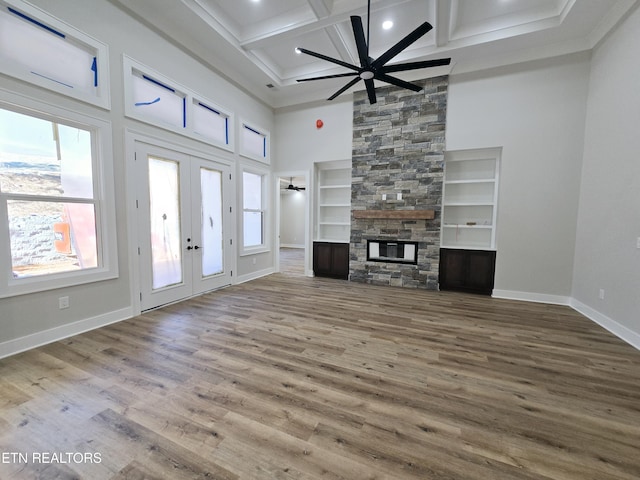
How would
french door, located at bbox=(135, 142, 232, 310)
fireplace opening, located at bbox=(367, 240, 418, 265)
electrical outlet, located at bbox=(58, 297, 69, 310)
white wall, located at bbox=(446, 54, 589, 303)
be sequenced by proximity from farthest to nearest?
fireplace opening, located at bbox=(367, 240, 418, 265)
white wall, located at bbox=(446, 54, 589, 303)
french door, located at bbox=(135, 142, 232, 310)
electrical outlet, located at bbox=(58, 297, 69, 310)

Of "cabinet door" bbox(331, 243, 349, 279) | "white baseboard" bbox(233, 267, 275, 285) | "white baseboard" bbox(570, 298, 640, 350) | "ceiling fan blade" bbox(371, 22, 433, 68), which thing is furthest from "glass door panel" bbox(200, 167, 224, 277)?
"white baseboard" bbox(570, 298, 640, 350)

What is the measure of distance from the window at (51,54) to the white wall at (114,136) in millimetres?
87

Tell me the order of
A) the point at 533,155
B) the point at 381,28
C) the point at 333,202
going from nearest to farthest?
the point at 381,28
the point at 533,155
the point at 333,202

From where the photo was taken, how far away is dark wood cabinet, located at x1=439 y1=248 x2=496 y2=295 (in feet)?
15.8

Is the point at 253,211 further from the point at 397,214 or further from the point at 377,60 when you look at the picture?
the point at 377,60

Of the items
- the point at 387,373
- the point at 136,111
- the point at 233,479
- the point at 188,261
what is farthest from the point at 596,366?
the point at 136,111

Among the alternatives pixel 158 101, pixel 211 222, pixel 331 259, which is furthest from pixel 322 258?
pixel 158 101

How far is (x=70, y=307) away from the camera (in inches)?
116

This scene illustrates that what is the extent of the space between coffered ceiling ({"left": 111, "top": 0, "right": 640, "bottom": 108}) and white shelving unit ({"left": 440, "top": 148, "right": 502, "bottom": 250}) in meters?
1.57

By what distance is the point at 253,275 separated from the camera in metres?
5.86

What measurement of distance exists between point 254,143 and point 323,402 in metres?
5.32

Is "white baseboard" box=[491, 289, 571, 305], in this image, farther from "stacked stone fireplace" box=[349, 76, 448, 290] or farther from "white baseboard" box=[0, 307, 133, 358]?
"white baseboard" box=[0, 307, 133, 358]

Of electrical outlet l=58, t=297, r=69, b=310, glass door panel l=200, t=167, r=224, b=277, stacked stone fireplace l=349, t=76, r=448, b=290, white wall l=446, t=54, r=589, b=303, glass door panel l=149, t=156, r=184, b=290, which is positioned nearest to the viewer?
electrical outlet l=58, t=297, r=69, b=310

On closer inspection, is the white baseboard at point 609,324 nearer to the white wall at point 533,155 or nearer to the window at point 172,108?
the white wall at point 533,155
